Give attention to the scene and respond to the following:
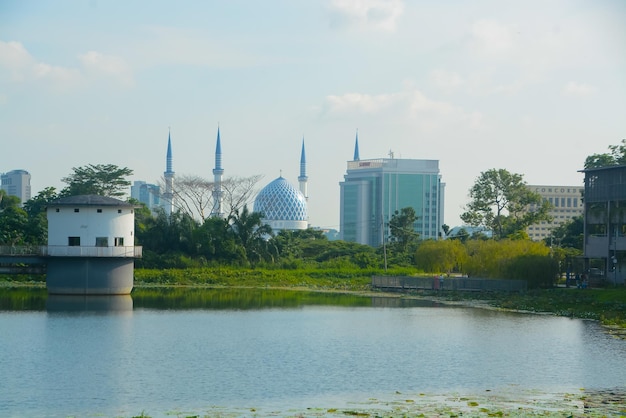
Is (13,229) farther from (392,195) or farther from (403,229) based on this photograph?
(392,195)

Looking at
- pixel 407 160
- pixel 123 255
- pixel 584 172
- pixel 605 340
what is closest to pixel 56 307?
pixel 123 255

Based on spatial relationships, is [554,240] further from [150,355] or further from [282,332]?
[150,355]

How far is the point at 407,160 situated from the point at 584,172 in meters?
121

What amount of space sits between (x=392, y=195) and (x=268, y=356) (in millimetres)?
147163

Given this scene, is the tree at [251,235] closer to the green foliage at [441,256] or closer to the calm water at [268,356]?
the green foliage at [441,256]

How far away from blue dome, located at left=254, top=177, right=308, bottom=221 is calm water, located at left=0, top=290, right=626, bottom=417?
113m

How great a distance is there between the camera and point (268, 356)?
110ft

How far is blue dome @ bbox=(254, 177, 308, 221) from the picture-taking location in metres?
167

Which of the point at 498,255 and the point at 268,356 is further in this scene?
the point at 498,255

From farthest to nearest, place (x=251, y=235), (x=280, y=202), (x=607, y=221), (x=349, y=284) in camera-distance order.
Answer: (x=280, y=202)
(x=251, y=235)
(x=349, y=284)
(x=607, y=221)

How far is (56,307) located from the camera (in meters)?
52.5

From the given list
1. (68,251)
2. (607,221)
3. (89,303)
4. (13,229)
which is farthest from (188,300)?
(13,229)

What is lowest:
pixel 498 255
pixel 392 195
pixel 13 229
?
pixel 498 255

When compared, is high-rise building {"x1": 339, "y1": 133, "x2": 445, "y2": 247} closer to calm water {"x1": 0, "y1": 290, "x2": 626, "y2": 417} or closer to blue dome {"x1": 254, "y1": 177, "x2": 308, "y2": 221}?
blue dome {"x1": 254, "y1": 177, "x2": 308, "y2": 221}
